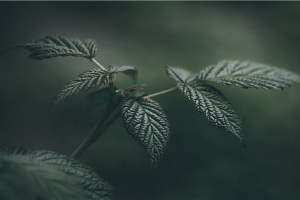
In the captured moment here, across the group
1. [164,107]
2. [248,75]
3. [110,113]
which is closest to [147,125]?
[110,113]

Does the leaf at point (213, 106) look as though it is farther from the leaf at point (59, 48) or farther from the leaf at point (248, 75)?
the leaf at point (59, 48)

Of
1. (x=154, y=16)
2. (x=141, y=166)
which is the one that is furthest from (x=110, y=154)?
(x=154, y=16)

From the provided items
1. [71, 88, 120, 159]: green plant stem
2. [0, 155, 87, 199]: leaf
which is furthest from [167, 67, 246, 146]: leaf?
[0, 155, 87, 199]: leaf

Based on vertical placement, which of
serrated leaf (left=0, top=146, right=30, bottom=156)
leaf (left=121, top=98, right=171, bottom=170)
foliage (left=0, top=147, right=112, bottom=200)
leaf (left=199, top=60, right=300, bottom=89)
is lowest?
serrated leaf (left=0, top=146, right=30, bottom=156)

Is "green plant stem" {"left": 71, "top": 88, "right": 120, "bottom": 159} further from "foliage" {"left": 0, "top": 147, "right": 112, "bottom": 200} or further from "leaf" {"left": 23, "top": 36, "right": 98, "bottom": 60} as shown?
"foliage" {"left": 0, "top": 147, "right": 112, "bottom": 200}

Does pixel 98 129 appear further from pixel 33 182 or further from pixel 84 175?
pixel 33 182

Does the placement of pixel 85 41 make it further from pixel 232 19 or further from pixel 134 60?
pixel 232 19
